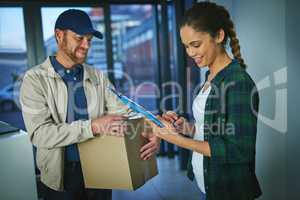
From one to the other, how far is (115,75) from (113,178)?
2900mm

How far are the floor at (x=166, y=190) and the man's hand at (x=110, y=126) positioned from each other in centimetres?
185

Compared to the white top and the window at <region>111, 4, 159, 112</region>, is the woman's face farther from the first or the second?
the window at <region>111, 4, 159, 112</region>

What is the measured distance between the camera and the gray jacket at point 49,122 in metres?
1.12

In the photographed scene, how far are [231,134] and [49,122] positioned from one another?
2.40ft

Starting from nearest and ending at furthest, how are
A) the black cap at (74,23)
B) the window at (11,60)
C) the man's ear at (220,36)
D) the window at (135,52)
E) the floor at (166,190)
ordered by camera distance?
the man's ear at (220,36) → the black cap at (74,23) → the floor at (166,190) → the window at (11,60) → the window at (135,52)

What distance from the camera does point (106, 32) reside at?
376 cm

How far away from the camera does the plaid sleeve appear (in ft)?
3.08

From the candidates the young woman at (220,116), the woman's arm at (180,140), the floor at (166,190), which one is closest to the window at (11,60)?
the floor at (166,190)

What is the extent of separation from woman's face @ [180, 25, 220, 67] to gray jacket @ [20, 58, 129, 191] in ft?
1.64

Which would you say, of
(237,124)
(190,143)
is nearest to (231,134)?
(237,124)

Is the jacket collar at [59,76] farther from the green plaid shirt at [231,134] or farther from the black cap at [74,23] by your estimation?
the green plaid shirt at [231,134]

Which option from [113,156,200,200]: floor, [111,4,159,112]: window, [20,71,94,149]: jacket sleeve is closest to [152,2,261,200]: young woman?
[20,71,94,149]: jacket sleeve

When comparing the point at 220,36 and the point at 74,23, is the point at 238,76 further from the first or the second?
the point at 74,23

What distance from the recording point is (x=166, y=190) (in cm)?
293
